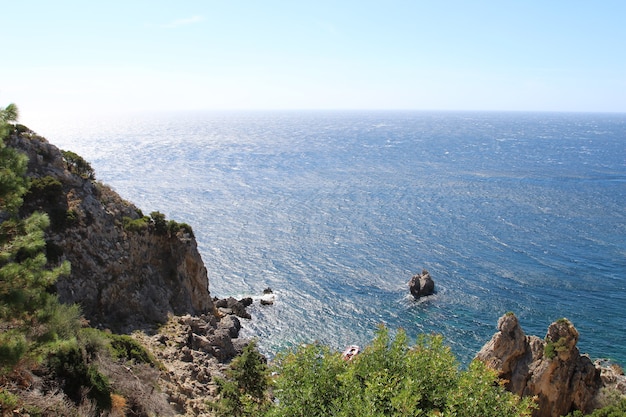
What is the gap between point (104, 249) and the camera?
154 ft

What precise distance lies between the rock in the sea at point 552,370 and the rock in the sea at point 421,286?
91.4 feet

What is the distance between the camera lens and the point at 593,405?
4359 centimetres

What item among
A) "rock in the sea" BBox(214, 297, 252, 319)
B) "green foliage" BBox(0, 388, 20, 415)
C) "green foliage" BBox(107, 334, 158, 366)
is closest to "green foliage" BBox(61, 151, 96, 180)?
"green foliage" BBox(107, 334, 158, 366)

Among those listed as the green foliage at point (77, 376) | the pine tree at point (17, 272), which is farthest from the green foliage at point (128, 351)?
the pine tree at point (17, 272)

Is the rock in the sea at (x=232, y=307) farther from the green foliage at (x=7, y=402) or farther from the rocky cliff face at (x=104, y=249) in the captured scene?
the green foliage at (x=7, y=402)

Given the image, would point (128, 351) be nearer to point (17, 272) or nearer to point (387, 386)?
point (17, 272)

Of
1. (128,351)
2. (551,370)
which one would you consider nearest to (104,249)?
(128,351)

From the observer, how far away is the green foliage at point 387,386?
16734 mm

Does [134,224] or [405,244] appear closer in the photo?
[134,224]

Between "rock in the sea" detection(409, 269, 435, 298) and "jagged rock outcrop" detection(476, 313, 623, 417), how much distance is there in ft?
91.1

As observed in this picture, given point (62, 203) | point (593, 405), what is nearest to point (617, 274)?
point (593, 405)

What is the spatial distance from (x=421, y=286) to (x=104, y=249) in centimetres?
4802

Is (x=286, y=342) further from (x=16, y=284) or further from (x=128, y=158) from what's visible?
(x=128, y=158)

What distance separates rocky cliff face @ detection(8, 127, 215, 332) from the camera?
43125mm
